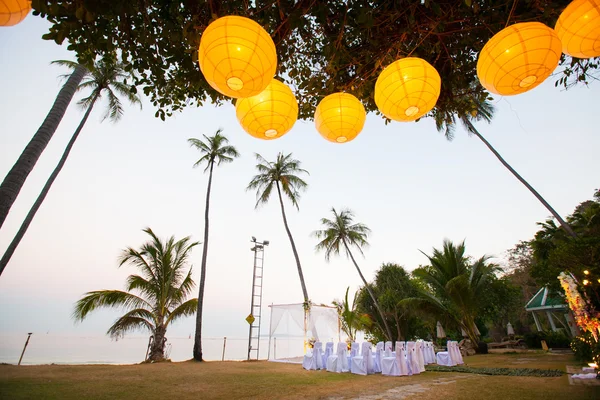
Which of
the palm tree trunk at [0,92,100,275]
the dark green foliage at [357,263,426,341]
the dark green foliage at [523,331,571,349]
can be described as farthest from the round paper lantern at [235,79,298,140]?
the dark green foliage at [523,331,571,349]

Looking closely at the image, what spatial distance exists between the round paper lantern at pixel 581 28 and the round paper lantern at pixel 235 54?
171 centimetres

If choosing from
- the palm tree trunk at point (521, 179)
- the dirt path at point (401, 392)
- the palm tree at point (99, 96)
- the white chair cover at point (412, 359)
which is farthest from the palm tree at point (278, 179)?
the dirt path at point (401, 392)

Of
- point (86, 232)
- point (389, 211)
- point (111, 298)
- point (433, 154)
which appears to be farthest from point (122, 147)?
point (389, 211)

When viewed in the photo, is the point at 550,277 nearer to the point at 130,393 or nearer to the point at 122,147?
the point at 130,393

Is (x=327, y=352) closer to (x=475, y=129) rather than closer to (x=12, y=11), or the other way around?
(x=12, y=11)

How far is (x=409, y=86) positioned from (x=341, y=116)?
1.70 ft

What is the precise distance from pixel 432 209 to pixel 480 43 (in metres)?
17.1

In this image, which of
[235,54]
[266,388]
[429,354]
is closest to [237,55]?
[235,54]

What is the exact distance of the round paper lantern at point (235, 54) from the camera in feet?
4.89

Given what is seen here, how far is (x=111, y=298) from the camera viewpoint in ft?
32.1

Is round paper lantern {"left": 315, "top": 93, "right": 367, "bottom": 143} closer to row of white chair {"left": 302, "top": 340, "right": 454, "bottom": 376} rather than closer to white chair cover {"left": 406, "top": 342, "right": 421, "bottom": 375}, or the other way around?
row of white chair {"left": 302, "top": 340, "right": 454, "bottom": 376}

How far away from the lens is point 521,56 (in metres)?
1.61

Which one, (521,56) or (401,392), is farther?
(401,392)

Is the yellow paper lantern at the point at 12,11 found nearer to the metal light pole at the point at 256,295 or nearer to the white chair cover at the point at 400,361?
the white chair cover at the point at 400,361
